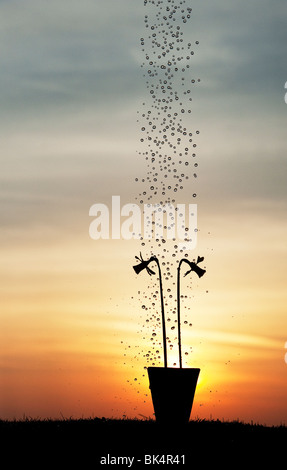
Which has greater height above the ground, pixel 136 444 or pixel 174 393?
pixel 174 393

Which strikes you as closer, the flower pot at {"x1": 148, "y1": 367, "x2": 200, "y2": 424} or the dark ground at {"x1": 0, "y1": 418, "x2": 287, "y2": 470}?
the dark ground at {"x1": 0, "y1": 418, "x2": 287, "y2": 470}

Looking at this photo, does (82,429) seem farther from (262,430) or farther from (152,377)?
(262,430)

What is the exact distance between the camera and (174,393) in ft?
18.0

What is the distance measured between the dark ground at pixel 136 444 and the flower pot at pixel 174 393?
10cm

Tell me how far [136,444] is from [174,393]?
2.52 feet

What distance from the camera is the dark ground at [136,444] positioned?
4531mm

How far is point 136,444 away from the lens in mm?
Answer: 4820

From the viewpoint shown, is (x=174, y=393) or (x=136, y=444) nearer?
(x=136, y=444)

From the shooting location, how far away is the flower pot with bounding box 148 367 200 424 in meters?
5.50

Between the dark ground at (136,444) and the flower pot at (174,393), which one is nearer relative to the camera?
the dark ground at (136,444)

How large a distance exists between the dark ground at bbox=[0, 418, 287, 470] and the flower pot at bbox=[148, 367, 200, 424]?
102 mm
